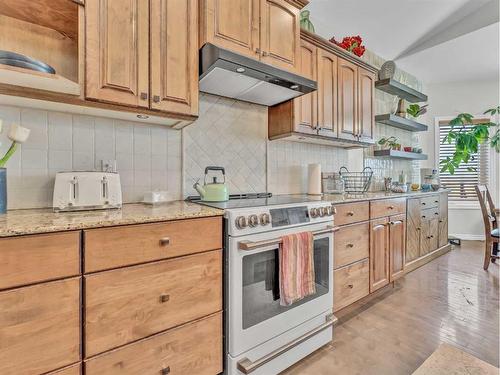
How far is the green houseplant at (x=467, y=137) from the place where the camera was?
4.53m

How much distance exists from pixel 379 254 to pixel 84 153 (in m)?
2.47

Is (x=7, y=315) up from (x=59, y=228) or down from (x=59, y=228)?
down

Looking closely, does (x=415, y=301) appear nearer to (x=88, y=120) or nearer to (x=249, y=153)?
(x=249, y=153)

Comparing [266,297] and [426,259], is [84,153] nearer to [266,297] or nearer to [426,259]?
[266,297]

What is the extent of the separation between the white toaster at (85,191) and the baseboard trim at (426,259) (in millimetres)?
3091

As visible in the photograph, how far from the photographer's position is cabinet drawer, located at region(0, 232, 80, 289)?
0.91m

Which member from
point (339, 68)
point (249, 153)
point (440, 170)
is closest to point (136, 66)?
point (249, 153)

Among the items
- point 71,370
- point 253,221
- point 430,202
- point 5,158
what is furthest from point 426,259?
point 5,158

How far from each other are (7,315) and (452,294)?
3260 mm

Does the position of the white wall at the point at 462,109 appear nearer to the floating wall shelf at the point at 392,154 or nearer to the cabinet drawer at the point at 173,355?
the floating wall shelf at the point at 392,154

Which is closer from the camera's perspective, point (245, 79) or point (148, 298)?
point (148, 298)

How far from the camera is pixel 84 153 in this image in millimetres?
1644

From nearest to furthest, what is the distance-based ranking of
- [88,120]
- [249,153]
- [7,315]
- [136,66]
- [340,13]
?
1. [7,315]
2. [136,66]
3. [88,120]
4. [249,153]
5. [340,13]

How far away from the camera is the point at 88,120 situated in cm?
166
